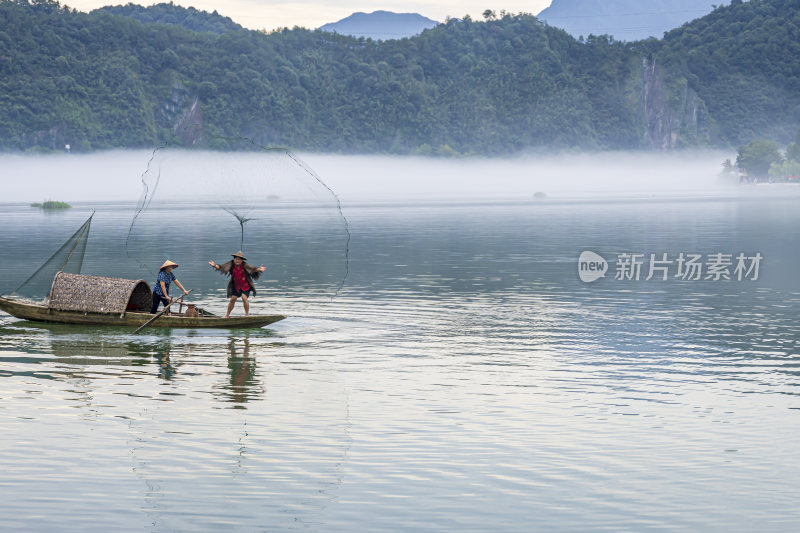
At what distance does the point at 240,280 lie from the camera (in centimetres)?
3216

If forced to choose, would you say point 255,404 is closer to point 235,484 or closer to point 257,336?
point 235,484

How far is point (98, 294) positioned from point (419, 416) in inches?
573

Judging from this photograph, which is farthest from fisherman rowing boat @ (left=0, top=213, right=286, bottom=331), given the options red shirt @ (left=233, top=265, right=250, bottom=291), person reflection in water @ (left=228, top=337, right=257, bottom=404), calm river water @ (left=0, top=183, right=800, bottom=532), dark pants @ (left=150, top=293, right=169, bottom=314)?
person reflection in water @ (left=228, top=337, right=257, bottom=404)

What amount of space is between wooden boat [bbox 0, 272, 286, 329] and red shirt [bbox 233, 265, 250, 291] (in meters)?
1.22

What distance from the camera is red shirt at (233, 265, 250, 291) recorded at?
105 feet

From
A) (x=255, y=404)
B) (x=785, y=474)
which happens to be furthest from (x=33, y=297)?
(x=785, y=474)

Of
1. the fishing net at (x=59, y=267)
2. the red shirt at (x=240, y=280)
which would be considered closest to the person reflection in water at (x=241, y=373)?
the red shirt at (x=240, y=280)

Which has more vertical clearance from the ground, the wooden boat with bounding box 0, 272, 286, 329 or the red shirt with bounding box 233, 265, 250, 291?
the red shirt with bounding box 233, 265, 250, 291

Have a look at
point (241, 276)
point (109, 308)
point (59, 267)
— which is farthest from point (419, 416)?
point (59, 267)

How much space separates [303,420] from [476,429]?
3.28m

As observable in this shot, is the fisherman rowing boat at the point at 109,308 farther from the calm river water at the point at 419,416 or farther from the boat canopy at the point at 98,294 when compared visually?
the calm river water at the point at 419,416

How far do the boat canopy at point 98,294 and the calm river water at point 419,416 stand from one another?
74 cm

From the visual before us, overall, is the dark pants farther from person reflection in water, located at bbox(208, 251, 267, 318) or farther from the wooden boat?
person reflection in water, located at bbox(208, 251, 267, 318)

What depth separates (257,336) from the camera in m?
30.9
